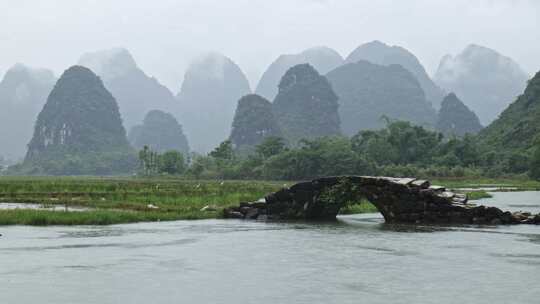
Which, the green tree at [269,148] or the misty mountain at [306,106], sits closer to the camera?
the green tree at [269,148]

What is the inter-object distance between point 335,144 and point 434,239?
4828 centimetres

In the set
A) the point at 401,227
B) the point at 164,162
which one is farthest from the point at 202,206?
the point at 164,162

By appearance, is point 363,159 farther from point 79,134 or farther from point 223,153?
point 79,134

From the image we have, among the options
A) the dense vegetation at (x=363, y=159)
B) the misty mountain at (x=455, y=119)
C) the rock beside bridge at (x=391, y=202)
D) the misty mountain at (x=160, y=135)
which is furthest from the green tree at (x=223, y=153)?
the misty mountain at (x=160, y=135)

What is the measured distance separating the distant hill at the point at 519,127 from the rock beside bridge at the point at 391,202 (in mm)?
47108

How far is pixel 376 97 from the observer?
154125 mm

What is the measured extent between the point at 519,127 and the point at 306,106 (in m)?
51.9

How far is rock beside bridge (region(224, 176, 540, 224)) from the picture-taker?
72.1ft

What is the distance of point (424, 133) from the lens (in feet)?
247

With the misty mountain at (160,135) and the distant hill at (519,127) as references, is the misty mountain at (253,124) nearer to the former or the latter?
the misty mountain at (160,135)

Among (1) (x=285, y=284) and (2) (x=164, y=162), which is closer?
(1) (x=285, y=284)

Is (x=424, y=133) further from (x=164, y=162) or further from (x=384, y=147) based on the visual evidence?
(x=164, y=162)

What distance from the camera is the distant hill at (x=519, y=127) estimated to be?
73.4 metres

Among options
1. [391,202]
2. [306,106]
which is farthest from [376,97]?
[391,202]
